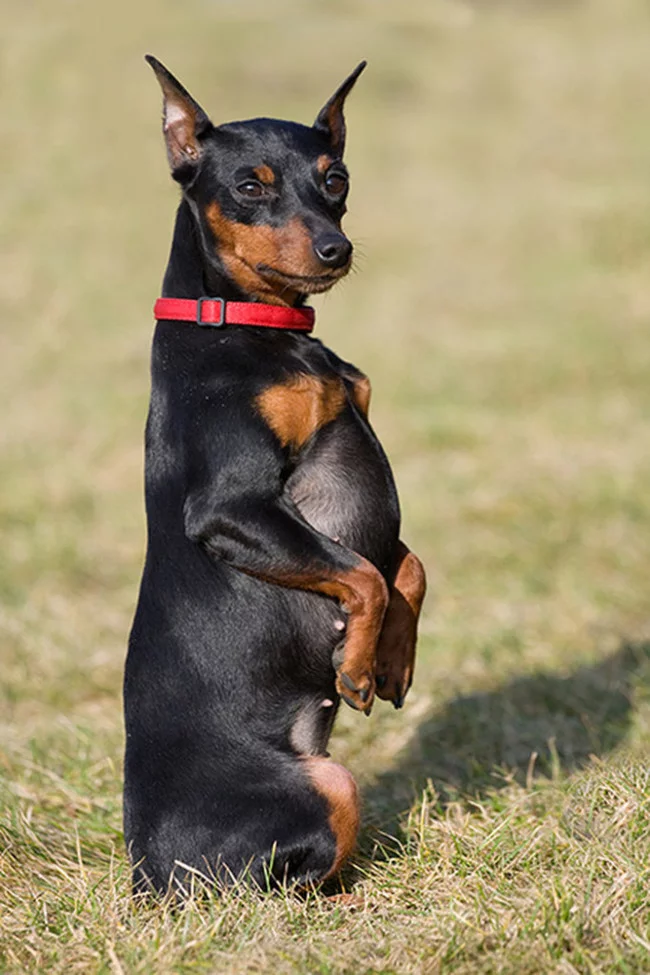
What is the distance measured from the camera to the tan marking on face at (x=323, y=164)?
3.06 meters

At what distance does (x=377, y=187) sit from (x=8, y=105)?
18.8 feet

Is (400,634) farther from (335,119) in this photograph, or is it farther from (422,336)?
(422,336)

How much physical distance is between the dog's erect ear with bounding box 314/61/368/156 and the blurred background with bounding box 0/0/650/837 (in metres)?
0.35

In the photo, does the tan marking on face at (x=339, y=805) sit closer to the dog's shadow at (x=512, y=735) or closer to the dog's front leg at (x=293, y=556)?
the dog's front leg at (x=293, y=556)

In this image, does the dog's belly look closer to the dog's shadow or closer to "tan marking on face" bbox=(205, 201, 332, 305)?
"tan marking on face" bbox=(205, 201, 332, 305)

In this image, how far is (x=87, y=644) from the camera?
626 cm

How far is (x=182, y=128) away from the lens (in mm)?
3096

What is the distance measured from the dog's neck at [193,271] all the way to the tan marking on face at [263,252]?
0.10 feet

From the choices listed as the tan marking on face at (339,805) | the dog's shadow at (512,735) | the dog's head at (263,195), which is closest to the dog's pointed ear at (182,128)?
the dog's head at (263,195)

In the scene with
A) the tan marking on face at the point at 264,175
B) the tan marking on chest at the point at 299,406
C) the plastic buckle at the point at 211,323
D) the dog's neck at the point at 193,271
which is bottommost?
the tan marking on chest at the point at 299,406

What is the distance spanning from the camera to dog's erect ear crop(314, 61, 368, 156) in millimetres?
3244

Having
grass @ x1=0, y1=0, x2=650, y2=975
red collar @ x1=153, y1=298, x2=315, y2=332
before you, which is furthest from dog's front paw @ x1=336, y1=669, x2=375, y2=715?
red collar @ x1=153, y1=298, x2=315, y2=332

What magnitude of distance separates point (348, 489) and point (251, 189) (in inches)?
30.0

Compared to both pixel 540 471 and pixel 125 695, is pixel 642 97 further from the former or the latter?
pixel 125 695
